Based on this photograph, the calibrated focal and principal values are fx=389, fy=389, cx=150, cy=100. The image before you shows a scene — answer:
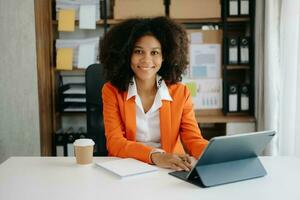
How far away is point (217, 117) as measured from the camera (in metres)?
3.02

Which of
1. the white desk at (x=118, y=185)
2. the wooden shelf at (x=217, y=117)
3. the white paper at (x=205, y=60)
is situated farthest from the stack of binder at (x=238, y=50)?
the white desk at (x=118, y=185)

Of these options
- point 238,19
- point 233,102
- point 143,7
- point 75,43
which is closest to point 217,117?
point 233,102

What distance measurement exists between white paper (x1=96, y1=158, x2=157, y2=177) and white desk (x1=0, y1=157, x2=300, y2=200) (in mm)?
18

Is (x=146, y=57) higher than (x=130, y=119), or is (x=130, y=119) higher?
(x=146, y=57)

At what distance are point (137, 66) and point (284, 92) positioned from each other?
3.77ft

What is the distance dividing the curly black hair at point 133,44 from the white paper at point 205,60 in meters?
1.18

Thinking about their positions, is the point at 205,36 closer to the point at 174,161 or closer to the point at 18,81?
the point at 18,81

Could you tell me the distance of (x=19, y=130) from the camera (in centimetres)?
294

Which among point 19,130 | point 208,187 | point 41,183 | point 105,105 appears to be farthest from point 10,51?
point 208,187

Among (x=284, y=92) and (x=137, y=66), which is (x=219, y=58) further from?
(x=137, y=66)

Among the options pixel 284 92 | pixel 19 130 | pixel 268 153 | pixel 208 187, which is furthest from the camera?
pixel 19 130

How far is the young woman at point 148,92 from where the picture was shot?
1.77m

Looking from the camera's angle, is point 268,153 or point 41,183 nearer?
Result: point 41,183

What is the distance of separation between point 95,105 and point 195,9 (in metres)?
1.33
